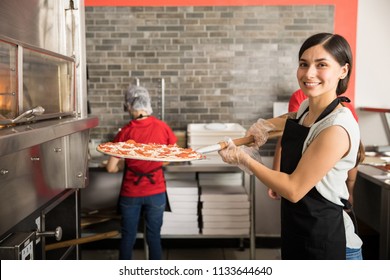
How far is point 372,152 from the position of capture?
151 inches

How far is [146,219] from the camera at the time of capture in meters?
3.15

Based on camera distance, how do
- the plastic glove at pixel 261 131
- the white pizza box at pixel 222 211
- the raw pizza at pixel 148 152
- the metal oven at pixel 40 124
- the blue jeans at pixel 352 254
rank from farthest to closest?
the white pizza box at pixel 222 211 < the plastic glove at pixel 261 131 < the raw pizza at pixel 148 152 < the blue jeans at pixel 352 254 < the metal oven at pixel 40 124

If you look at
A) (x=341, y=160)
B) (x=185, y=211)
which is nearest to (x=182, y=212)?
(x=185, y=211)

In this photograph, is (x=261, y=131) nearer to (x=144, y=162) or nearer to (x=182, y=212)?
(x=144, y=162)

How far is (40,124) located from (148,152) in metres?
0.65

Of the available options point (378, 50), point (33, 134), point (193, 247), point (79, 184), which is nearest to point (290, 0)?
point (378, 50)

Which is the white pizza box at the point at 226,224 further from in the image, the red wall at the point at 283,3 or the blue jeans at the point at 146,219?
the red wall at the point at 283,3

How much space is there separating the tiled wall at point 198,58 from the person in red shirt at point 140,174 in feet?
2.99

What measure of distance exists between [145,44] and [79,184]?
2093mm

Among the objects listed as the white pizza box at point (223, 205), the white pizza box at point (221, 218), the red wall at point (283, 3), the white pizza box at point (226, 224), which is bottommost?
the white pizza box at point (226, 224)

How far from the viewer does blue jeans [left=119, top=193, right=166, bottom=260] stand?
304 cm

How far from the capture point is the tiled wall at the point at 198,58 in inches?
152

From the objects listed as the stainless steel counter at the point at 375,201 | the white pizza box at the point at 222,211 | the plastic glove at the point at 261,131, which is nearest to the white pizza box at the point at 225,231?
the white pizza box at the point at 222,211
